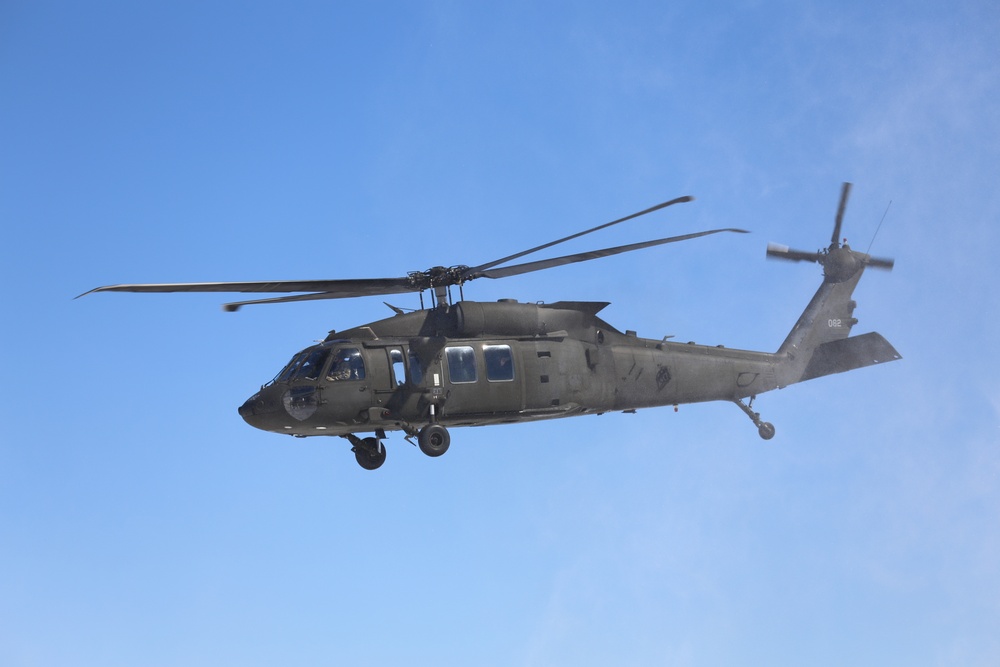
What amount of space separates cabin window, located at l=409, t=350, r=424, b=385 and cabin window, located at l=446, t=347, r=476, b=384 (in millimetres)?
679

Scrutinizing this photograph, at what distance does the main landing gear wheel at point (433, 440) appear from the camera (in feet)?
83.8

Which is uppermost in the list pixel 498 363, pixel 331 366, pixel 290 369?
pixel 498 363

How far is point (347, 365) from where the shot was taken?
25.5 meters

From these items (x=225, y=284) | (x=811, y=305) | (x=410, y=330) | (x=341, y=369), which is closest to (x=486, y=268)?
→ (x=410, y=330)

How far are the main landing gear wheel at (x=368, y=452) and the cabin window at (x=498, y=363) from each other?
10.5 feet

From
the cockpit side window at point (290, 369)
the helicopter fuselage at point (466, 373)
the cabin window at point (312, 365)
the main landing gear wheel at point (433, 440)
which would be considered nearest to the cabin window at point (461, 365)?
the helicopter fuselage at point (466, 373)

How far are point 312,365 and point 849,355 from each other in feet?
51.2

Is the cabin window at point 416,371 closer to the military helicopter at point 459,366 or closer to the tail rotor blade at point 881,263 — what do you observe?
the military helicopter at point 459,366

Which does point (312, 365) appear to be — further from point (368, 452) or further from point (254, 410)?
point (368, 452)

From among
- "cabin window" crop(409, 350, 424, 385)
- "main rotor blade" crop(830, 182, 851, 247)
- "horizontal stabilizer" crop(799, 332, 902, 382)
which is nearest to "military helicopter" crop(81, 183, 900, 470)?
"cabin window" crop(409, 350, 424, 385)

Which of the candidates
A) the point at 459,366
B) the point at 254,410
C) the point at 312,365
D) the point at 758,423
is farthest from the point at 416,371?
the point at 758,423

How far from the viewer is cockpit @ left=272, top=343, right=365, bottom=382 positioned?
83.3 feet

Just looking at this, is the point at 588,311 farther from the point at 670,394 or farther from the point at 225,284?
the point at 225,284

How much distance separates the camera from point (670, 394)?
1152 inches
